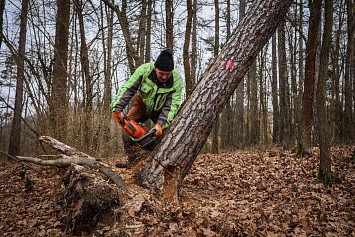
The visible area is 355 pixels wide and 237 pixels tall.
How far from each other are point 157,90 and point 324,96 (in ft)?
10.8

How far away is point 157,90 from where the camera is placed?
15.4 feet

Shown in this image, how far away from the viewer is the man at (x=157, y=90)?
4.45m

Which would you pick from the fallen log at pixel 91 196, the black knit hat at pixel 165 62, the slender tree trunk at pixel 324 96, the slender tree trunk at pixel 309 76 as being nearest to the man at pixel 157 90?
the black knit hat at pixel 165 62

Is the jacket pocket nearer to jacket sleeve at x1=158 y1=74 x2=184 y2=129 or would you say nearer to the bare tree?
jacket sleeve at x1=158 y1=74 x2=184 y2=129

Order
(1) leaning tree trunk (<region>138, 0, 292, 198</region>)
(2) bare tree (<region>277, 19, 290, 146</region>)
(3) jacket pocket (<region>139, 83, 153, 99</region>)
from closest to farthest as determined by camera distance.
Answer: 1. (1) leaning tree trunk (<region>138, 0, 292, 198</region>)
2. (3) jacket pocket (<region>139, 83, 153, 99</region>)
3. (2) bare tree (<region>277, 19, 290, 146</region>)

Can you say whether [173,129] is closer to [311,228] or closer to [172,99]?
[172,99]

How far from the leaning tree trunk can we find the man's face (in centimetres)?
50

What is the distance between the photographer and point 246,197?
528 centimetres

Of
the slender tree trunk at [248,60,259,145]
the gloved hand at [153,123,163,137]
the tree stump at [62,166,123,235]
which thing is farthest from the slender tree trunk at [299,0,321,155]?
the slender tree trunk at [248,60,259,145]

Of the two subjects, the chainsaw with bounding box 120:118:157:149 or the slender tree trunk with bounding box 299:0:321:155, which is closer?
the chainsaw with bounding box 120:118:157:149

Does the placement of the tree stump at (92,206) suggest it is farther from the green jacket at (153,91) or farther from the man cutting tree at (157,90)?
the green jacket at (153,91)

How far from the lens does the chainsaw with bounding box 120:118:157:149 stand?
14.3 ft

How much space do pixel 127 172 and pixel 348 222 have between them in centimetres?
320

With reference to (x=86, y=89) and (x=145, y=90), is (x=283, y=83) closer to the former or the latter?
(x=86, y=89)
